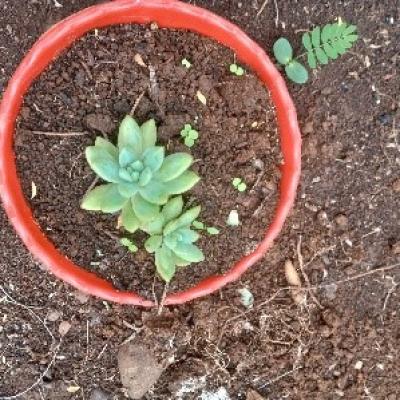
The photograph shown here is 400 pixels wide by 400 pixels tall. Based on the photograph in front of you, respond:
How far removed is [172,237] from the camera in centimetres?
179

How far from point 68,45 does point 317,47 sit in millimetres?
672

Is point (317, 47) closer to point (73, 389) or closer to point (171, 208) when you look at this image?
point (171, 208)

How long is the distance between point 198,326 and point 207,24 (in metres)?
0.88

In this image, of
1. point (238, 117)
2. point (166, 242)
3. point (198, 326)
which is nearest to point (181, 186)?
point (166, 242)

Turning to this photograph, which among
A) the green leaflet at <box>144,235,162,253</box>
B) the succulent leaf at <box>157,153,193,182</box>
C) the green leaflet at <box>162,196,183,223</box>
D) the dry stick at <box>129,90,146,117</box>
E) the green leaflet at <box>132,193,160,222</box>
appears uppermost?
the dry stick at <box>129,90,146,117</box>

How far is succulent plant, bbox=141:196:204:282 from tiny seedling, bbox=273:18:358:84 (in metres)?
0.50

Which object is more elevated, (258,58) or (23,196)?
(258,58)

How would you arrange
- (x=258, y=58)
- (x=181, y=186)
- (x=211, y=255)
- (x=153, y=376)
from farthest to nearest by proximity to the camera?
(x=153, y=376), (x=211, y=255), (x=258, y=58), (x=181, y=186)

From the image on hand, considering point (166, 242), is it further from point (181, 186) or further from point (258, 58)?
point (258, 58)

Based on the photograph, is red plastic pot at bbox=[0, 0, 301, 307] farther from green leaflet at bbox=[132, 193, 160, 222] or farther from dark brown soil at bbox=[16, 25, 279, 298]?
green leaflet at bbox=[132, 193, 160, 222]

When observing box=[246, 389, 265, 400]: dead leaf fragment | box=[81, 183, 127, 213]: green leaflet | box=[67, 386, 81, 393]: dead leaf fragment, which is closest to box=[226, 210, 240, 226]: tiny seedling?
box=[81, 183, 127, 213]: green leaflet

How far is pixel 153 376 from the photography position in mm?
2164

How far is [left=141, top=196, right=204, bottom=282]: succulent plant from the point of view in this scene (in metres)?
1.79

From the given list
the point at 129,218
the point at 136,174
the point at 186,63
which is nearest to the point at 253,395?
the point at 129,218
